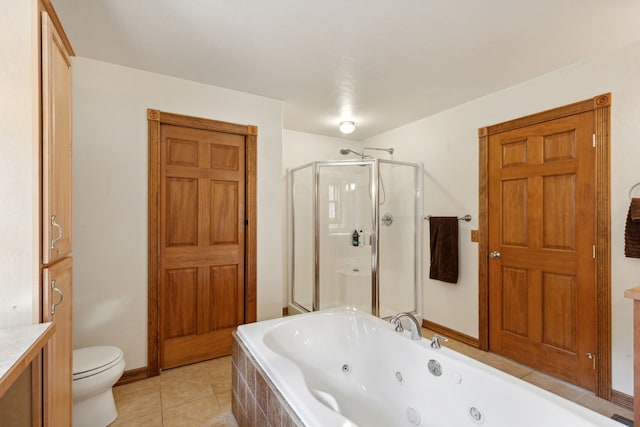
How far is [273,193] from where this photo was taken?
2.88m

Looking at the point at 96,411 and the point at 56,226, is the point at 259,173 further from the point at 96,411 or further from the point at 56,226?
the point at 96,411

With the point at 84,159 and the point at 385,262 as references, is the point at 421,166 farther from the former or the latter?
the point at 84,159

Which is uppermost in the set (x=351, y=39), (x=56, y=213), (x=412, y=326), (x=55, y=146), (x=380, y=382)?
(x=351, y=39)

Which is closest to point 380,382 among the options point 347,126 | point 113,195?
point 113,195

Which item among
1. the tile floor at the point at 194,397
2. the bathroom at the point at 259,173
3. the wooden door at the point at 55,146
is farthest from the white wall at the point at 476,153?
the wooden door at the point at 55,146

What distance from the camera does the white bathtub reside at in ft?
3.97


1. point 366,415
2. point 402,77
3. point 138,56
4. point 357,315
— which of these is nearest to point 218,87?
point 138,56

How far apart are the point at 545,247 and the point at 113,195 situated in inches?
130

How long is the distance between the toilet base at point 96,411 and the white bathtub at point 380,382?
87 centimetres

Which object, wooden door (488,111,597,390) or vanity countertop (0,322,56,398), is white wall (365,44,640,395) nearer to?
wooden door (488,111,597,390)

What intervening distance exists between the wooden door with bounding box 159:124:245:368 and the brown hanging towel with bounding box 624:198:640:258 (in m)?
2.76

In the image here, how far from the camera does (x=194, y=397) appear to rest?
2.09 metres

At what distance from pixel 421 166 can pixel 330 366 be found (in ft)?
7.64

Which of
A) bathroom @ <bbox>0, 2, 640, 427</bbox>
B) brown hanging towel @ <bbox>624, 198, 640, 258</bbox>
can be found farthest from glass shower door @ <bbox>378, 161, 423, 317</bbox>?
brown hanging towel @ <bbox>624, 198, 640, 258</bbox>
